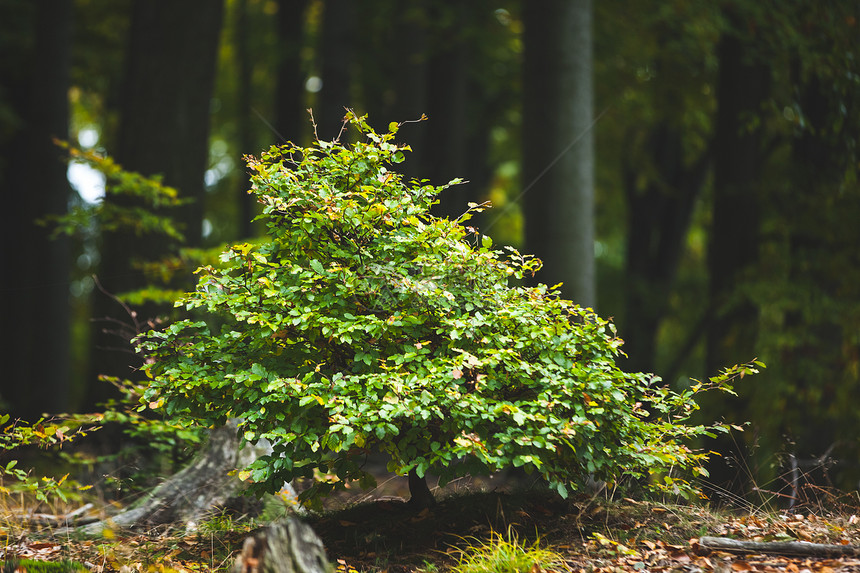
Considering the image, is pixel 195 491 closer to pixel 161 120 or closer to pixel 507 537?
pixel 507 537

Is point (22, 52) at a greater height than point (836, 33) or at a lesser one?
greater

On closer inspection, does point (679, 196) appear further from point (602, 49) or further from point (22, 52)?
point (22, 52)

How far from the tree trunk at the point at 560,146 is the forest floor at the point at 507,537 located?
250 centimetres

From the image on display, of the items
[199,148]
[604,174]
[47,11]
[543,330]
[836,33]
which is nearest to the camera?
[543,330]

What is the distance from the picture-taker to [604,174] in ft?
52.6

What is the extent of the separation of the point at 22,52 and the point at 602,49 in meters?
10.4

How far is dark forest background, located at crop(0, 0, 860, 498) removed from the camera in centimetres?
720

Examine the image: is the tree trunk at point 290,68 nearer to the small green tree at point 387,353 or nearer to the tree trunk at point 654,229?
the tree trunk at point 654,229

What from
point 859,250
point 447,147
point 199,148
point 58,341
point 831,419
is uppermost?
point 447,147

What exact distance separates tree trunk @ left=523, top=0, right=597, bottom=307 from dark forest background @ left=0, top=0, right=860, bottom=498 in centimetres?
2

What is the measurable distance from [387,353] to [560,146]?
143 inches

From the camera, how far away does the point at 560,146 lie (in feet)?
22.8

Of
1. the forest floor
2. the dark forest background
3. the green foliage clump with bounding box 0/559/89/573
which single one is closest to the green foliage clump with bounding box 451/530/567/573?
the forest floor

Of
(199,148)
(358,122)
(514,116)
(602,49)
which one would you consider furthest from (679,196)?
(358,122)
